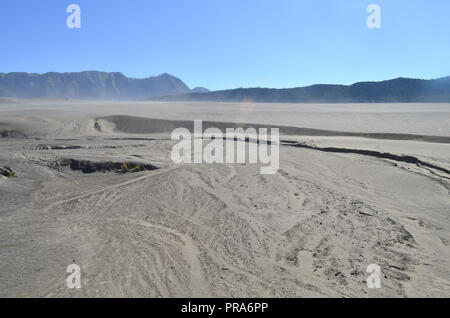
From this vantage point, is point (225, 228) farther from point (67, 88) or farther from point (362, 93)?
point (67, 88)

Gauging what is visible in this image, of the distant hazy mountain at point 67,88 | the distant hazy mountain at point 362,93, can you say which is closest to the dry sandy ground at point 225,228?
the distant hazy mountain at point 362,93

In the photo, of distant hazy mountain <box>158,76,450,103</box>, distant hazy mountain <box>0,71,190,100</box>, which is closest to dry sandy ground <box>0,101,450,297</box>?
distant hazy mountain <box>158,76,450,103</box>

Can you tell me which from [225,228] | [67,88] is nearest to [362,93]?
[225,228]

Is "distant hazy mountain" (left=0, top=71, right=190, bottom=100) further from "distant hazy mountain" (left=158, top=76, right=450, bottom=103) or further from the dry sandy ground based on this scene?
the dry sandy ground
